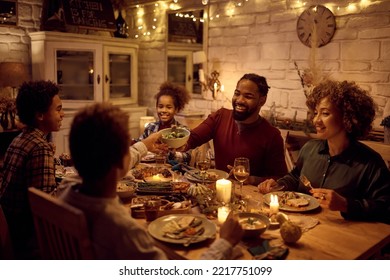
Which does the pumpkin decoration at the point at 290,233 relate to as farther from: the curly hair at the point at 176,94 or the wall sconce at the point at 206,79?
the wall sconce at the point at 206,79

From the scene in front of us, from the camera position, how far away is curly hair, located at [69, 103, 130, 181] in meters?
1.10

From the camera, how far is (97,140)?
1.10m

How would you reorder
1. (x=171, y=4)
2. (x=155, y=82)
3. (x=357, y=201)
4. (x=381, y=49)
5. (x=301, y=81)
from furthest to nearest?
(x=155, y=82)
(x=171, y=4)
(x=301, y=81)
(x=381, y=49)
(x=357, y=201)

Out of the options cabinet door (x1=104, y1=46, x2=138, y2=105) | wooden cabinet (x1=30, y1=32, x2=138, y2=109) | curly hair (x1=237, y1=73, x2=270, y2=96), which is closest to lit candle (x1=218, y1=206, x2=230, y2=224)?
curly hair (x1=237, y1=73, x2=270, y2=96)

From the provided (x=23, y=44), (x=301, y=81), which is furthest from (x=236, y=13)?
(x=23, y=44)

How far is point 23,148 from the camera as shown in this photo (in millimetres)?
1731

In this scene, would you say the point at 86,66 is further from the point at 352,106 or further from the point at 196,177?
the point at 352,106

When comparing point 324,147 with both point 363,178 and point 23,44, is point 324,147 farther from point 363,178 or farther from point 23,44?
point 23,44

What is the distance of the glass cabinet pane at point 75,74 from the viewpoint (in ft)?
14.6

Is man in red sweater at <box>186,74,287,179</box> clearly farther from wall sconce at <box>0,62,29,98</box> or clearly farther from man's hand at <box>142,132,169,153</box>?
wall sconce at <box>0,62,29,98</box>

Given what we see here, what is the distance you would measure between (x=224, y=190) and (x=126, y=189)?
450 millimetres
